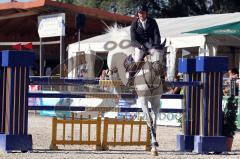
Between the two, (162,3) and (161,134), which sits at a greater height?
(162,3)

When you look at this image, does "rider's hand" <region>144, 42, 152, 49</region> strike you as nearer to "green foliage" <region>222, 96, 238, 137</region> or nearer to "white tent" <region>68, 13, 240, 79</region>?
"green foliage" <region>222, 96, 238, 137</region>

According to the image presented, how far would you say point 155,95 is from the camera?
12.2 meters

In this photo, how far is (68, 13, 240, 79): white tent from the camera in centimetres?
2205

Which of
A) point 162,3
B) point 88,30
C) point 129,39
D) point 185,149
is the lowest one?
point 185,149

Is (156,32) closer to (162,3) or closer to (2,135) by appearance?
(2,135)

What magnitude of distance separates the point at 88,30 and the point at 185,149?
24830mm

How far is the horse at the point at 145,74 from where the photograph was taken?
11.9 metres

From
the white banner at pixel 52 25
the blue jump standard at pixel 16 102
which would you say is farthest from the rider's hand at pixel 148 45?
the white banner at pixel 52 25

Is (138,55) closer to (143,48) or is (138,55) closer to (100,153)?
(143,48)

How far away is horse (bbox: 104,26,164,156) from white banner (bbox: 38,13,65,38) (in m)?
12.7

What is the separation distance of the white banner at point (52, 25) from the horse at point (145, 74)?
41.5 ft

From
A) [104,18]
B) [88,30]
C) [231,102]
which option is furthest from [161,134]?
[88,30]

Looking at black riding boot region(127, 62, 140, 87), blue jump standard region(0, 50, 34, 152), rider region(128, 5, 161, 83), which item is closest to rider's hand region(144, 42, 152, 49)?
rider region(128, 5, 161, 83)

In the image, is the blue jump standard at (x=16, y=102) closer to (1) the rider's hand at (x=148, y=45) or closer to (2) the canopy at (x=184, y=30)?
(1) the rider's hand at (x=148, y=45)
